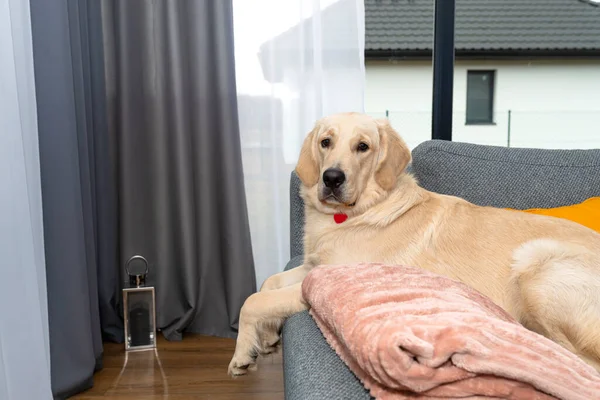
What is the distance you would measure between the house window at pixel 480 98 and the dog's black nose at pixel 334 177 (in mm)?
2312

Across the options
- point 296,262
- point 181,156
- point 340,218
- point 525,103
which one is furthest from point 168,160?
point 525,103

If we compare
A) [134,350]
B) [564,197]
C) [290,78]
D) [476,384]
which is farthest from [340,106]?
[476,384]

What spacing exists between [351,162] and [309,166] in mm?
192

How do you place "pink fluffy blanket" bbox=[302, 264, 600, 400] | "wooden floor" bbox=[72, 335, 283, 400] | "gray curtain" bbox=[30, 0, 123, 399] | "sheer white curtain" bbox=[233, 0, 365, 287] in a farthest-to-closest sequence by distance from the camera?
"sheer white curtain" bbox=[233, 0, 365, 287] → "wooden floor" bbox=[72, 335, 283, 400] → "gray curtain" bbox=[30, 0, 123, 399] → "pink fluffy blanket" bbox=[302, 264, 600, 400]

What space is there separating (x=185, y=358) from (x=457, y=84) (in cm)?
255

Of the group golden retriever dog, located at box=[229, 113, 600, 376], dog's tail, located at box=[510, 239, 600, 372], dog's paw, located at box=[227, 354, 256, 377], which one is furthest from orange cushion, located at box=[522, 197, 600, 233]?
dog's paw, located at box=[227, 354, 256, 377]

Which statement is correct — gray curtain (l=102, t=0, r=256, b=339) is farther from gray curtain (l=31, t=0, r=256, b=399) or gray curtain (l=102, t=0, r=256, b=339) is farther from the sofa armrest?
the sofa armrest

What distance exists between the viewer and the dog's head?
195 centimetres

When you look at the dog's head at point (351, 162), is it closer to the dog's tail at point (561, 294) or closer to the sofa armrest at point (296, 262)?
the sofa armrest at point (296, 262)

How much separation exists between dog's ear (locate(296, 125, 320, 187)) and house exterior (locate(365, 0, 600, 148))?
187 centimetres

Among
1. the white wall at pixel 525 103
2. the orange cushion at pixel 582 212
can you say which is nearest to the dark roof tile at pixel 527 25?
the white wall at pixel 525 103

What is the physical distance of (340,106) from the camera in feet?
10.8

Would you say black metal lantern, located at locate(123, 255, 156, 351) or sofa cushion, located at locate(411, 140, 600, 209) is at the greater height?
sofa cushion, located at locate(411, 140, 600, 209)

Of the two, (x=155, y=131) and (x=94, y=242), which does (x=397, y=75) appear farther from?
(x=94, y=242)
